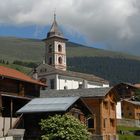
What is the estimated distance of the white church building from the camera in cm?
10988

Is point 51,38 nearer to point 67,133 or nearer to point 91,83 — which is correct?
point 91,83

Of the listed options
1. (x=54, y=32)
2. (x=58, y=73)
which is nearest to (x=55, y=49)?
(x=54, y=32)

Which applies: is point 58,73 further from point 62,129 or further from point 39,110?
point 62,129

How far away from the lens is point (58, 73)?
110 meters

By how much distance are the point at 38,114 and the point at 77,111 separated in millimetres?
6559

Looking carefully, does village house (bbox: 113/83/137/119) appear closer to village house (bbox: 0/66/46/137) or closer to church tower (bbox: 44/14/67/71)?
church tower (bbox: 44/14/67/71)

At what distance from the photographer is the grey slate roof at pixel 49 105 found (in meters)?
47.5

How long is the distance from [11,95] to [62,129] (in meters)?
11.9

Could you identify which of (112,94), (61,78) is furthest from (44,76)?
(112,94)

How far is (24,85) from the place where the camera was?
2227 inches

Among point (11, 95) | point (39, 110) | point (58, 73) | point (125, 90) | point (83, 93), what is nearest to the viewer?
point (39, 110)

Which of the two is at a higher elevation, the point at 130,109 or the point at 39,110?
the point at 130,109

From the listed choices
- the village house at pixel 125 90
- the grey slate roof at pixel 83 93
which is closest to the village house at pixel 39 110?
the grey slate roof at pixel 83 93

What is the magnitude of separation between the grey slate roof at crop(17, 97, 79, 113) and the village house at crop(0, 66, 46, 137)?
222 centimetres
